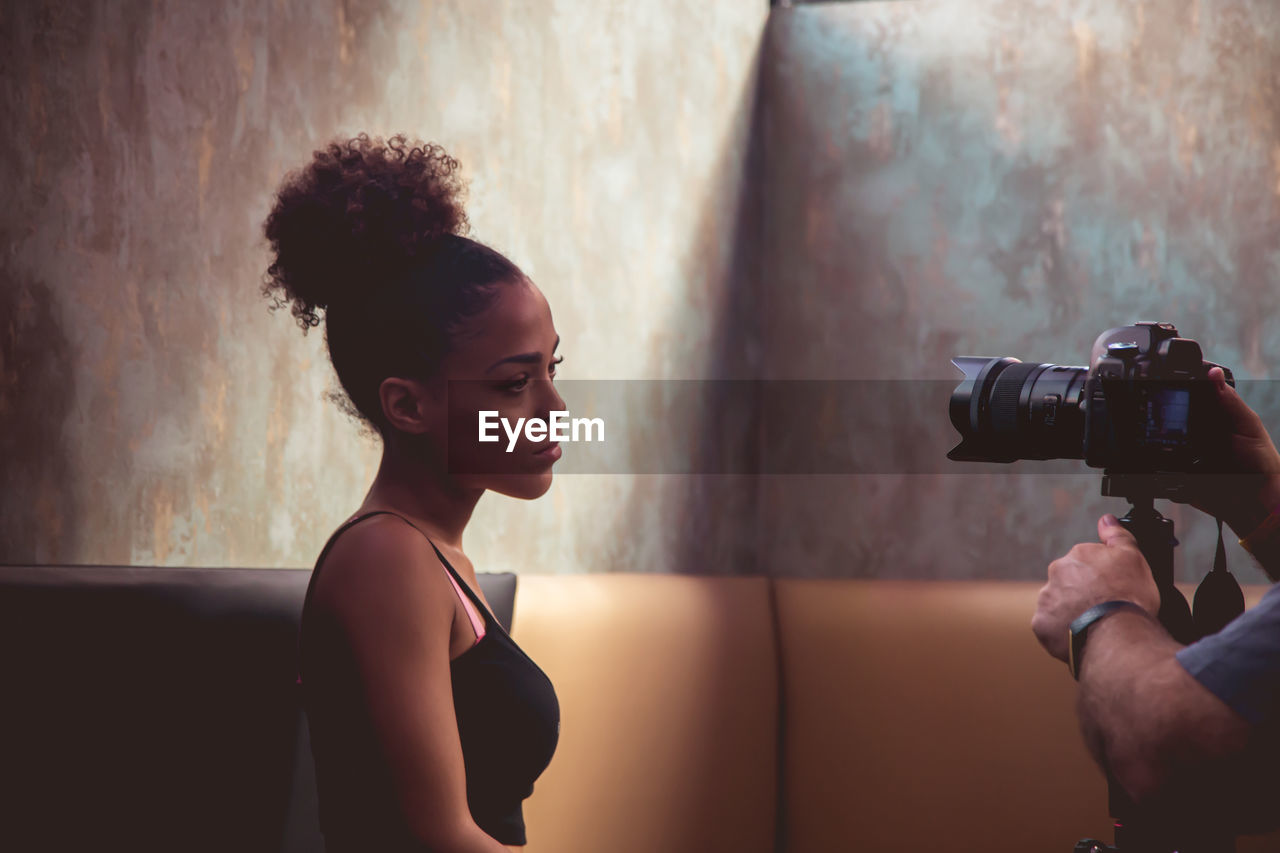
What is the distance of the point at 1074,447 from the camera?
3.52ft

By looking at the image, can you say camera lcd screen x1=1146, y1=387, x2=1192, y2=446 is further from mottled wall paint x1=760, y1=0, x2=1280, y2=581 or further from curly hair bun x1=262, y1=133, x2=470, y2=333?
mottled wall paint x1=760, y1=0, x2=1280, y2=581

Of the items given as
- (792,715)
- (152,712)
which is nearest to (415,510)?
(152,712)

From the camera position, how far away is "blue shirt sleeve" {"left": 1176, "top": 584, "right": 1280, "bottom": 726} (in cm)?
76

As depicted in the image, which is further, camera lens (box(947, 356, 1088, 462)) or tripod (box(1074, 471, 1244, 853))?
camera lens (box(947, 356, 1088, 462))

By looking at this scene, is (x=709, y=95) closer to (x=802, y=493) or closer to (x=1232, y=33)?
(x=802, y=493)

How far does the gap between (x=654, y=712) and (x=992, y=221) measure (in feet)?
Result: 4.60

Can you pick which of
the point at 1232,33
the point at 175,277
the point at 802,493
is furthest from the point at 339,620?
the point at 1232,33

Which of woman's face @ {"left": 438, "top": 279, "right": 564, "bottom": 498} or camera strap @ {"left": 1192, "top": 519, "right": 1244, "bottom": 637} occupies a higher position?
woman's face @ {"left": 438, "top": 279, "right": 564, "bottom": 498}

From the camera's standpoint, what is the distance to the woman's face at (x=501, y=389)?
102 cm

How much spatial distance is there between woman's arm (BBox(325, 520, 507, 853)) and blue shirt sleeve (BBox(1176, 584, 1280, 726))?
23.4 inches

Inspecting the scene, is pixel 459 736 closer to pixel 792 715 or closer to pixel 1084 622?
pixel 1084 622

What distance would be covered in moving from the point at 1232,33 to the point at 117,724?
8.21ft

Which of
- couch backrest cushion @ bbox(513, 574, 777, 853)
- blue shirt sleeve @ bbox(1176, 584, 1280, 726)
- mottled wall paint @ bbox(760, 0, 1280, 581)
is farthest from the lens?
mottled wall paint @ bbox(760, 0, 1280, 581)

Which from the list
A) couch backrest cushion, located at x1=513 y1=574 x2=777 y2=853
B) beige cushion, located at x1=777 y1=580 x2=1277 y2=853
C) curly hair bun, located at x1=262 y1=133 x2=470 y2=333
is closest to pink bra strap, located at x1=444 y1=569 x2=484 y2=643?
curly hair bun, located at x1=262 y1=133 x2=470 y2=333
